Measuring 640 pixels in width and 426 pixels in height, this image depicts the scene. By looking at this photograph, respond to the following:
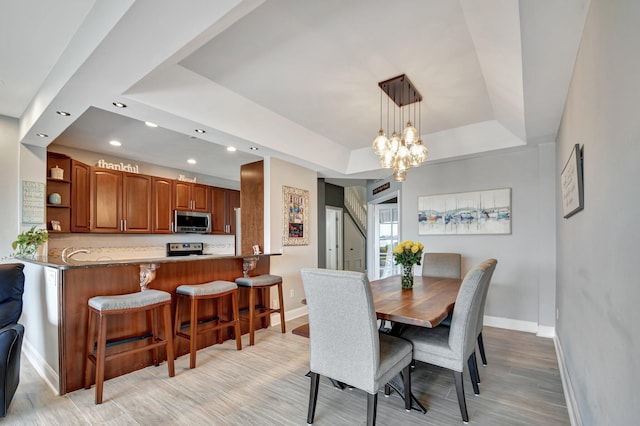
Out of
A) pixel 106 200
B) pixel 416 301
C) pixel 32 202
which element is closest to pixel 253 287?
pixel 416 301

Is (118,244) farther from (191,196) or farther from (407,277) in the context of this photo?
(407,277)

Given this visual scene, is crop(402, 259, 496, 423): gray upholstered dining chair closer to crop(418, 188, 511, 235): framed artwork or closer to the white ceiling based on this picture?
the white ceiling

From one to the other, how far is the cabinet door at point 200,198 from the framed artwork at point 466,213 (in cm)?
409

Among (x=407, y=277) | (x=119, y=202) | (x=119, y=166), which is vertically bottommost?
(x=407, y=277)

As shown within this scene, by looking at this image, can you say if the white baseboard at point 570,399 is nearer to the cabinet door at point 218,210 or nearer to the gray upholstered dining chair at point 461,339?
the gray upholstered dining chair at point 461,339

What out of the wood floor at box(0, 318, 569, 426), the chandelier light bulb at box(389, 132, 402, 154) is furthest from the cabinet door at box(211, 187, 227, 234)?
the chandelier light bulb at box(389, 132, 402, 154)

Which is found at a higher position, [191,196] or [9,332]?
[191,196]

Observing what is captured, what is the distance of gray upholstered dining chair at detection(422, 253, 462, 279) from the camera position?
3641mm

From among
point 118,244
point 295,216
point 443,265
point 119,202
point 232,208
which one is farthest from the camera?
point 232,208

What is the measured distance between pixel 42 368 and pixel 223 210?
4039 mm

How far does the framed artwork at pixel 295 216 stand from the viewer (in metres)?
4.44

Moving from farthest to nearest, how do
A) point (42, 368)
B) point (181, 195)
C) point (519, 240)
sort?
point (181, 195), point (519, 240), point (42, 368)

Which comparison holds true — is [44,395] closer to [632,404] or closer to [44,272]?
[44,272]

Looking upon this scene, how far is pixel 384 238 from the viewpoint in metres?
6.71
